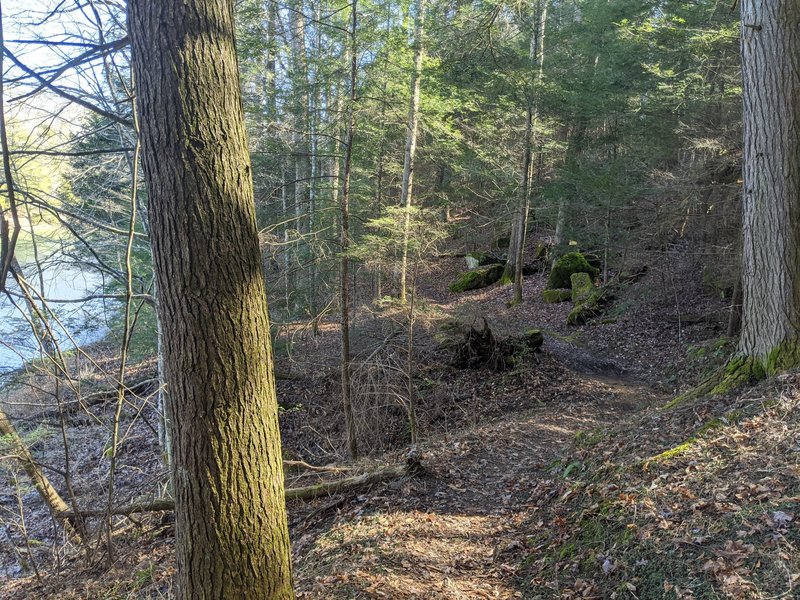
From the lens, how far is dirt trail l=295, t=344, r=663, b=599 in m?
3.77

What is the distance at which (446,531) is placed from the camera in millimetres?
4691

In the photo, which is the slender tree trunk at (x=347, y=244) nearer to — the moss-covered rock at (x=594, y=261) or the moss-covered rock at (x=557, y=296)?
the moss-covered rock at (x=557, y=296)

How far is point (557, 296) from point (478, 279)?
4.43m

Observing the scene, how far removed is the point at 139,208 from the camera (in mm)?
7145

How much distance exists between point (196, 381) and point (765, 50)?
19.2ft

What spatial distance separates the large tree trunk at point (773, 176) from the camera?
16.0 feet

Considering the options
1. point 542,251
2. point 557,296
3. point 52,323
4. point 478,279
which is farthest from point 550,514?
point 542,251

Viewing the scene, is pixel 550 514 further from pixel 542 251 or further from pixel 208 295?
pixel 542 251

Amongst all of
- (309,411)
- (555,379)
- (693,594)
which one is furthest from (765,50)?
(309,411)

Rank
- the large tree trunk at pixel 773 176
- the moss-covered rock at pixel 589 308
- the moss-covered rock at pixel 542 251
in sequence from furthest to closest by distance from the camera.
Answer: the moss-covered rock at pixel 542 251
the moss-covered rock at pixel 589 308
the large tree trunk at pixel 773 176

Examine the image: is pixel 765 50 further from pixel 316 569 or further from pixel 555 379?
pixel 555 379

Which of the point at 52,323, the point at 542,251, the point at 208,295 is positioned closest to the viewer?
the point at 208,295

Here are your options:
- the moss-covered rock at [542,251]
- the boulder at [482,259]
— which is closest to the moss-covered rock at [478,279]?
the boulder at [482,259]

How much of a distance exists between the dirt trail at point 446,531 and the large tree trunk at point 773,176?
2.61 meters
